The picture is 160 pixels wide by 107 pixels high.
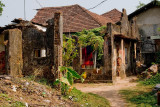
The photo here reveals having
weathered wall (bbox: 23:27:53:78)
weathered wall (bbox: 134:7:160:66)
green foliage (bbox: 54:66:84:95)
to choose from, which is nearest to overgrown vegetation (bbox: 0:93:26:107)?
green foliage (bbox: 54:66:84:95)

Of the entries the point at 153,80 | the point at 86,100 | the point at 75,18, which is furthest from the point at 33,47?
the point at 75,18

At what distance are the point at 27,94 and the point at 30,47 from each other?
9.28ft

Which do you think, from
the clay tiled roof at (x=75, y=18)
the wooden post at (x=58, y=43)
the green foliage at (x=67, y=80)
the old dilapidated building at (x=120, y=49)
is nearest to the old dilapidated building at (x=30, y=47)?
the wooden post at (x=58, y=43)

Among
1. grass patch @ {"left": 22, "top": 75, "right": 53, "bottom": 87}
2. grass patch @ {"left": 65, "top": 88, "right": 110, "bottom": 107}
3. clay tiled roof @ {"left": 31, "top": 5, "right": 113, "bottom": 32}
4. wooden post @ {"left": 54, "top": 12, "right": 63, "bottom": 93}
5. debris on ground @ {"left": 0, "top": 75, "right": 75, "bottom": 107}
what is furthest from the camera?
clay tiled roof @ {"left": 31, "top": 5, "right": 113, "bottom": 32}

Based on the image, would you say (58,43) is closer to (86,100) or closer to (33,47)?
(33,47)

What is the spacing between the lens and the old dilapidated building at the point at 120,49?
1411cm

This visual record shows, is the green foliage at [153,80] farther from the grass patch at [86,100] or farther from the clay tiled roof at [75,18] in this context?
the clay tiled roof at [75,18]

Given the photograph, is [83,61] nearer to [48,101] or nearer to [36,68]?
[36,68]

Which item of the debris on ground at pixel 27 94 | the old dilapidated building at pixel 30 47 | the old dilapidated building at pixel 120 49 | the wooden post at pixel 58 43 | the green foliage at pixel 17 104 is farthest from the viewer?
the old dilapidated building at pixel 120 49

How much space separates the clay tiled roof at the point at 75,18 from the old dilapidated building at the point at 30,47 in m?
8.79

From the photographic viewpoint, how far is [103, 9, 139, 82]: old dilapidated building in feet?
46.3

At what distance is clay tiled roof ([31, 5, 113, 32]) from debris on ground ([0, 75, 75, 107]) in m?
10.7

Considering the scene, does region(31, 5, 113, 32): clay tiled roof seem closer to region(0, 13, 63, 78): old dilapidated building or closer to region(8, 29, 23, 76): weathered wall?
region(0, 13, 63, 78): old dilapidated building

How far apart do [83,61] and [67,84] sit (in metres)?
6.96
